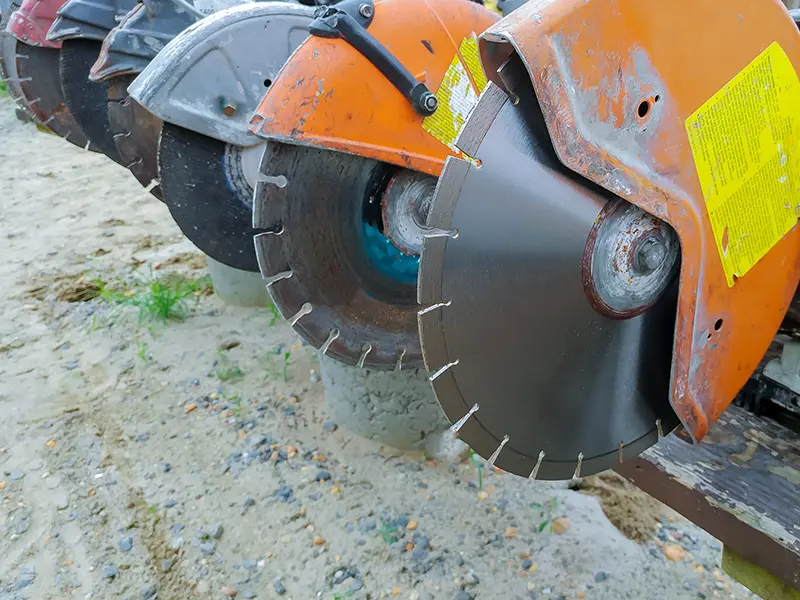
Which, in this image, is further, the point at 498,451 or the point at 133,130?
the point at 133,130

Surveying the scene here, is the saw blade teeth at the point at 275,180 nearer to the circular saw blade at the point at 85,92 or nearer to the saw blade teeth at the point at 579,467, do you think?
the saw blade teeth at the point at 579,467

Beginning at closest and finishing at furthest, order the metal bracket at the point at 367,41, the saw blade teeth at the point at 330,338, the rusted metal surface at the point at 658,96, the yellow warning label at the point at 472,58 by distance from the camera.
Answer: the rusted metal surface at the point at 658,96 → the metal bracket at the point at 367,41 → the yellow warning label at the point at 472,58 → the saw blade teeth at the point at 330,338

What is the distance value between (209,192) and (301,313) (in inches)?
22.5

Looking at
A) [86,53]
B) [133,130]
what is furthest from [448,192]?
[86,53]

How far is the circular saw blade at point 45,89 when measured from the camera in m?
3.04

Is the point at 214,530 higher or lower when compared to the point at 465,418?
lower

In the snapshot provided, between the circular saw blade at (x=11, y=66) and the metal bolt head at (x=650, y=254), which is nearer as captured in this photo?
the metal bolt head at (x=650, y=254)

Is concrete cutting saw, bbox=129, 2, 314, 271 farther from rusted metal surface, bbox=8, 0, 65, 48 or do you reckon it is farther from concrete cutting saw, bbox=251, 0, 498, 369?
rusted metal surface, bbox=8, 0, 65, 48

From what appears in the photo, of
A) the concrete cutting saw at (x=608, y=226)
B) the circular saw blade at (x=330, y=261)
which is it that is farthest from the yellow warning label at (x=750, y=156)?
the circular saw blade at (x=330, y=261)

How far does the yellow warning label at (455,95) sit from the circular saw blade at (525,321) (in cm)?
54

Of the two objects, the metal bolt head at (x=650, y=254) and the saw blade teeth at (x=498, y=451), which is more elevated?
the metal bolt head at (x=650, y=254)

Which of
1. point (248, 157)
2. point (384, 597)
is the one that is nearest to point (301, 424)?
point (384, 597)

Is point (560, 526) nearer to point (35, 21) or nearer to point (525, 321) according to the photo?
point (525, 321)

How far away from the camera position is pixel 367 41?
1277mm
